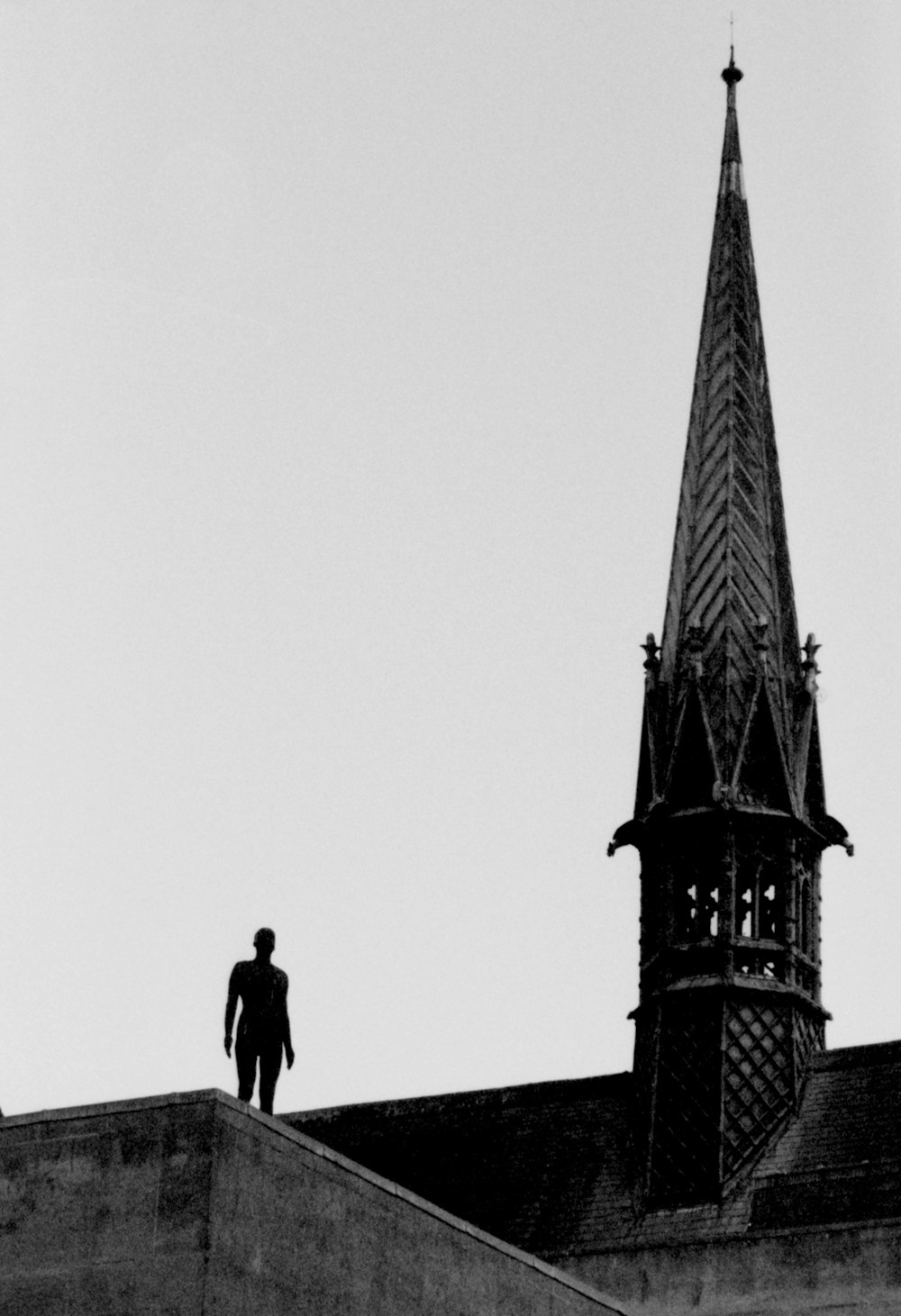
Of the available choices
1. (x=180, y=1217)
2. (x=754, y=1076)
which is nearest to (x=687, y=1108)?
(x=754, y=1076)

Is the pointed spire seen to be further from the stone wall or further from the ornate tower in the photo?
the stone wall

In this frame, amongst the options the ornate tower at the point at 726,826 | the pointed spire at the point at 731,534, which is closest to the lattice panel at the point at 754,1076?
the ornate tower at the point at 726,826

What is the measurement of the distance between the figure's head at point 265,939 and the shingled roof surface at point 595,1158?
39.7 ft

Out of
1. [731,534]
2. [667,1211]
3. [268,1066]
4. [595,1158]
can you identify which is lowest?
[268,1066]

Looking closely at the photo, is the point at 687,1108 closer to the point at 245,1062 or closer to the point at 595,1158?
the point at 595,1158

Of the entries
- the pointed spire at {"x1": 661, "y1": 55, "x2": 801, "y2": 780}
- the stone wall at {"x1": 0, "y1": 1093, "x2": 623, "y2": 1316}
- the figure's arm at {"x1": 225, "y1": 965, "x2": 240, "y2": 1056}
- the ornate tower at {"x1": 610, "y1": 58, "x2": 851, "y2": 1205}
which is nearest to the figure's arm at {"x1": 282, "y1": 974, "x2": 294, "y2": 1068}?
the figure's arm at {"x1": 225, "y1": 965, "x2": 240, "y2": 1056}

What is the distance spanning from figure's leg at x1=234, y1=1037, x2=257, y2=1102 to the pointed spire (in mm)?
15860

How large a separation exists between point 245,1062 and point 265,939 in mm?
1374

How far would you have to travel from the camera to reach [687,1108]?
130 feet

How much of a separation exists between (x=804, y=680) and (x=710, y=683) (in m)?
1.89

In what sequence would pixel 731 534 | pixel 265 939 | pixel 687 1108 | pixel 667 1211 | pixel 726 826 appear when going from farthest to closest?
1. pixel 731 534
2. pixel 726 826
3. pixel 687 1108
4. pixel 667 1211
5. pixel 265 939

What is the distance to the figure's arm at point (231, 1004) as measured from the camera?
27.8 metres

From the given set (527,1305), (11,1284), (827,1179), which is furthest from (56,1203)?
(827,1179)

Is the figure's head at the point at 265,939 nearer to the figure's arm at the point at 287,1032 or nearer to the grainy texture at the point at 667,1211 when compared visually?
the figure's arm at the point at 287,1032
